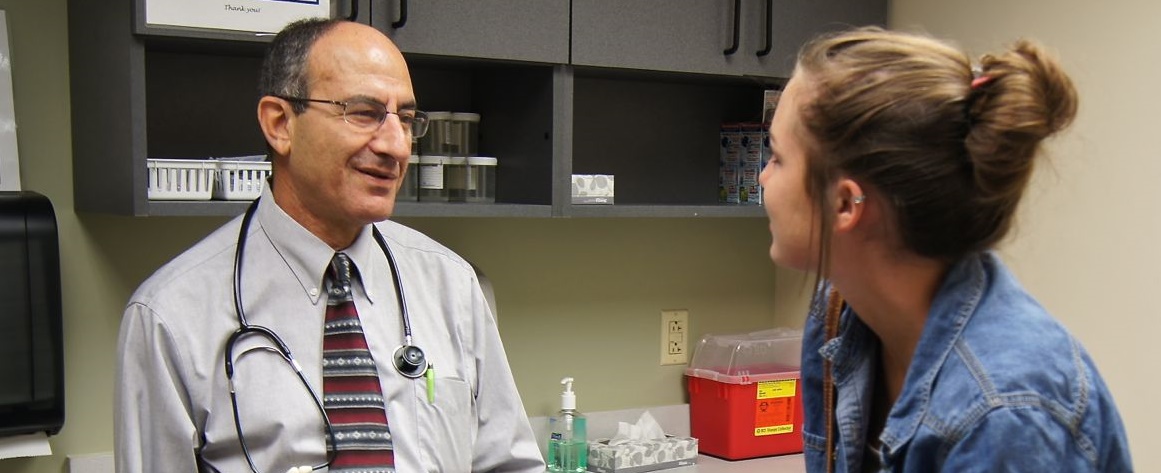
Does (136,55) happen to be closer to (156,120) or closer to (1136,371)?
(156,120)

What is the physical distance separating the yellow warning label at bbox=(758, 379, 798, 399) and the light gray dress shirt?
39.3 inches

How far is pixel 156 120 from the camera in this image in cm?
217

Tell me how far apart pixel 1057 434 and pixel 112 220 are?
181cm

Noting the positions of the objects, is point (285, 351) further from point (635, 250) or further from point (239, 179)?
point (635, 250)

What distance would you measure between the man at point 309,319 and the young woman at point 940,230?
713 millimetres

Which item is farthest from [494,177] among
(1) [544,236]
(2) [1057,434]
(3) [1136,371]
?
(2) [1057,434]

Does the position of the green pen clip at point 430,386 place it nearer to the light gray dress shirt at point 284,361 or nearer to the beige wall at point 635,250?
the light gray dress shirt at point 284,361

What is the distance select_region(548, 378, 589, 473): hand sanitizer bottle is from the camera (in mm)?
2521

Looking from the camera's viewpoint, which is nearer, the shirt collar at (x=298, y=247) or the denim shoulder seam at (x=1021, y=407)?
the denim shoulder seam at (x=1021, y=407)

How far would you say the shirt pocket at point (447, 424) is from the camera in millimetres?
1701

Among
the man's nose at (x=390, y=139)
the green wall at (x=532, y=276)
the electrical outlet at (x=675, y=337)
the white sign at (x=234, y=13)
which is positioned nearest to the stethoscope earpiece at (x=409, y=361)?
the man's nose at (x=390, y=139)

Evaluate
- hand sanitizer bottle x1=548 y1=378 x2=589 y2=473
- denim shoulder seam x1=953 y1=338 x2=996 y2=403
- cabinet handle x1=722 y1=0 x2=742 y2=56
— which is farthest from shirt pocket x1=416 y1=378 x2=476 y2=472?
cabinet handle x1=722 y1=0 x2=742 y2=56

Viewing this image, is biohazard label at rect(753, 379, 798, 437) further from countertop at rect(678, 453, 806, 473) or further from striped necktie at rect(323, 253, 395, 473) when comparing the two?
striped necktie at rect(323, 253, 395, 473)

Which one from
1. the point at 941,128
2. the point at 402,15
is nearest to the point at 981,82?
the point at 941,128
